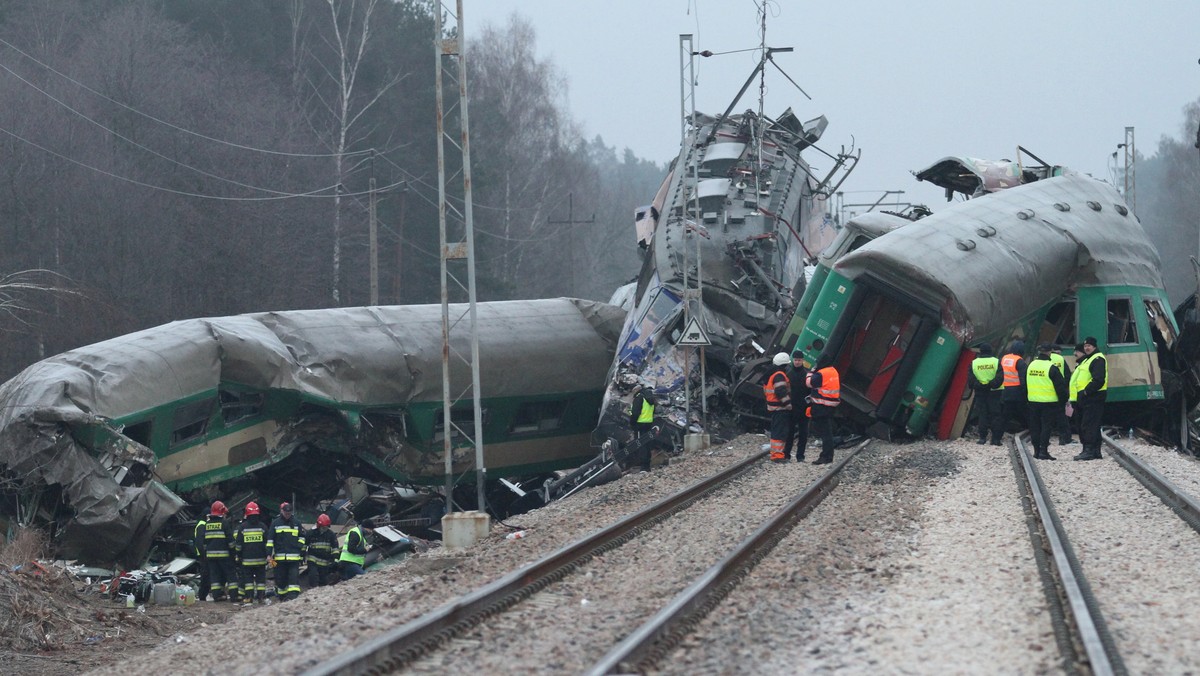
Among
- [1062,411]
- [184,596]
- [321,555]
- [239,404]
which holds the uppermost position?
[1062,411]

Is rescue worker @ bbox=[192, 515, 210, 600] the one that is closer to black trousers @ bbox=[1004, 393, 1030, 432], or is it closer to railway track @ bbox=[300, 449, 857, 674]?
railway track @ bbox=[300, 449, 857, 674]

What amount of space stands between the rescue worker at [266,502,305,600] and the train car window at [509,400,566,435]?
7855mm

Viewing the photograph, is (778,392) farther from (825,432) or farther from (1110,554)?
(1110,554)

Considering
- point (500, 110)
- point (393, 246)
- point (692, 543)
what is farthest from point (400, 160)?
point (692, 543)

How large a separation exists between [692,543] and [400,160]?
147ft

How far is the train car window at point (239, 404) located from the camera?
18281 mm

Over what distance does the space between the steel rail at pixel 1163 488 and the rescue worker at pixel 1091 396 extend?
0.37m

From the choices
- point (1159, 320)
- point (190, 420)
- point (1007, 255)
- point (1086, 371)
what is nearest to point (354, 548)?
point (190, 420)

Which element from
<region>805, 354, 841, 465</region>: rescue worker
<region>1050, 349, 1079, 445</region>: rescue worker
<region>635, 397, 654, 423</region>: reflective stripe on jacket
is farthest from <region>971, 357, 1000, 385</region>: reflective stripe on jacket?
<region>635, 397, 654, 423</region>: reflective stripe on jacket

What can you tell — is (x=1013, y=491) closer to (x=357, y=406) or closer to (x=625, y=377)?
(x=625, y=377)

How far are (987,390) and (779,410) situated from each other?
3195 mm

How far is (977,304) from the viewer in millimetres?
17641

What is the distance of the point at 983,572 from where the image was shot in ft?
28.5

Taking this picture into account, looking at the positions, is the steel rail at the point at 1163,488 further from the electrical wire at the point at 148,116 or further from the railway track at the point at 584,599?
the electrical wire at the point at 148,116
